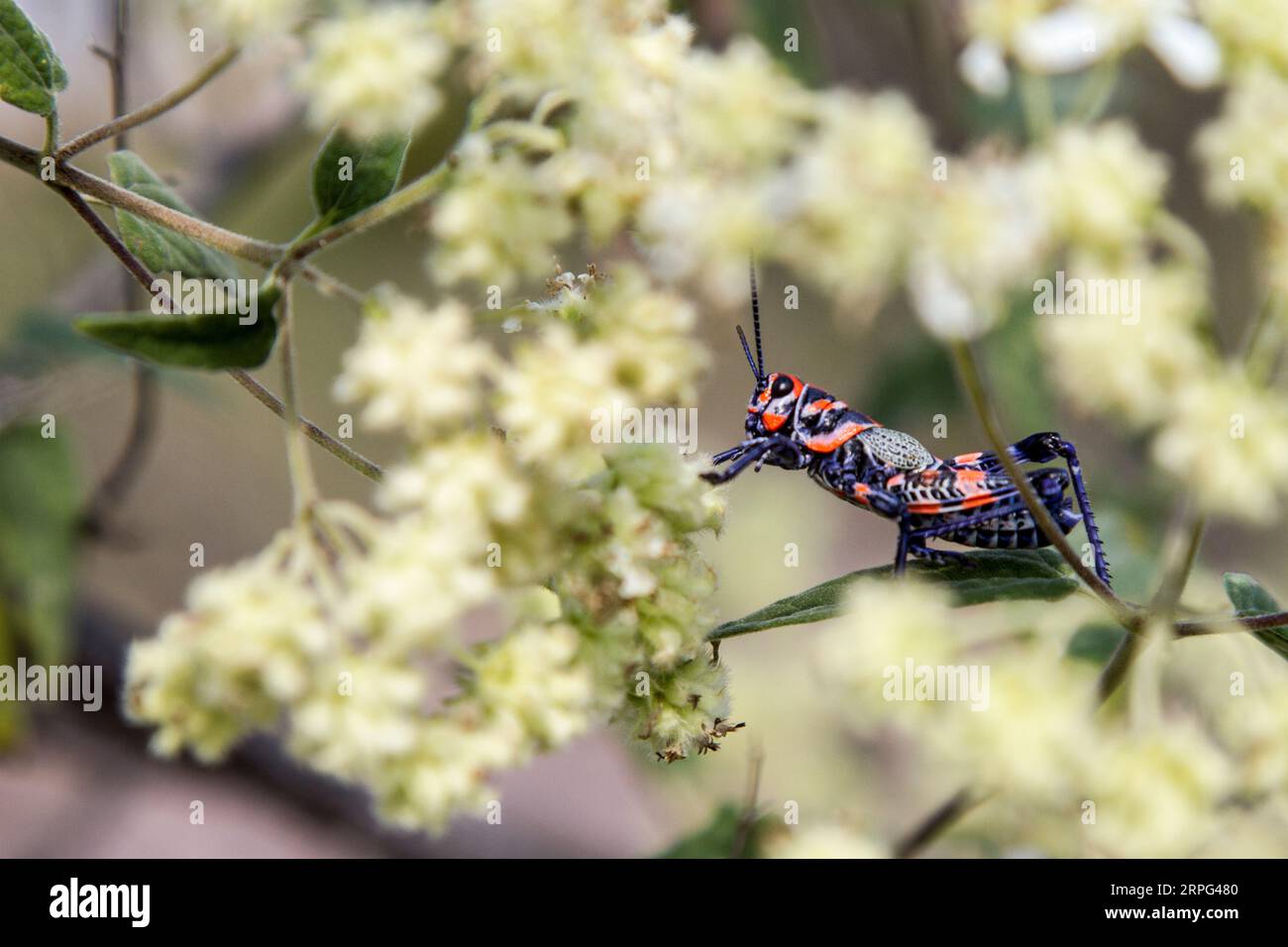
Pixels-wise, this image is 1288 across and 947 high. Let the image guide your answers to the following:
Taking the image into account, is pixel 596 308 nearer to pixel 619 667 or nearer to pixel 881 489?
pixel 619 667

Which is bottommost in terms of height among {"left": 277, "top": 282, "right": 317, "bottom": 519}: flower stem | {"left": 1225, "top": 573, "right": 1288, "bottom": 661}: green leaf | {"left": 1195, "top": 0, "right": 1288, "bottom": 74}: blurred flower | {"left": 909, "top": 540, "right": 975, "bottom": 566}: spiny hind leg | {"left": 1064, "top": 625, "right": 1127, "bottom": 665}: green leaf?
{"left": 1064, "top": 625, "right": 1127, "bottom": 665}: green leaf

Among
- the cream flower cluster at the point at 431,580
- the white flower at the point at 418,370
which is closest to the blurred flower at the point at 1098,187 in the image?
the cream flower cluster at the point at 431,580

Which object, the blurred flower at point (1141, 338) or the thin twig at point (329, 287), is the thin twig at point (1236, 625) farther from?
the thin twig at point (329, 287)

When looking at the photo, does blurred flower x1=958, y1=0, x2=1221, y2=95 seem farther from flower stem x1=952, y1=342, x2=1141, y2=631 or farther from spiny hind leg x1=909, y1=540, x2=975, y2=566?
spiny hind leg x1=909, y1=540, x2=975, y2=566

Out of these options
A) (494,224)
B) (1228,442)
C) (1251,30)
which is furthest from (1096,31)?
(494,224)

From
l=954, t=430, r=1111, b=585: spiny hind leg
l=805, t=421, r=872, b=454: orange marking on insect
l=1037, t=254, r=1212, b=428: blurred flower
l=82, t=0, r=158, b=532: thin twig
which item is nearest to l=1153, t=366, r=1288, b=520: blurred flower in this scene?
l=1037, t=254, r=1212, b=428: blurred flower
